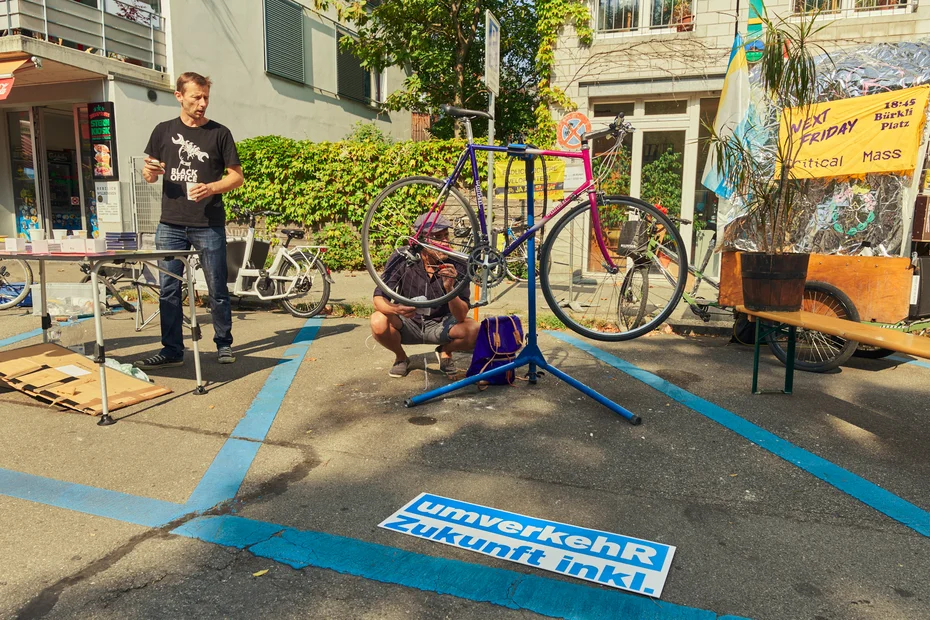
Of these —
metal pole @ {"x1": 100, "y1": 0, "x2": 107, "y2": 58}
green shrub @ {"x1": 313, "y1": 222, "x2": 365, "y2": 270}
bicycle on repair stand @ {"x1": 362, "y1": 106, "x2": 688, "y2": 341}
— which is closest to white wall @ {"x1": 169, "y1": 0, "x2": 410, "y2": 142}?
metal pole @ {"x1": 100, "y1": 0, "x2": 107, "y2": 58}

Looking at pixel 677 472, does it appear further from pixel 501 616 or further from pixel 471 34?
pixel 471 34

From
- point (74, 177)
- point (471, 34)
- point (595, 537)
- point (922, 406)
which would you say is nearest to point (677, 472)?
point (595, 537)

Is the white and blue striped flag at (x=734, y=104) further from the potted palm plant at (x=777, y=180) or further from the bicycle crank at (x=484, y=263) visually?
the bicycle crank at (x=484, y=263)

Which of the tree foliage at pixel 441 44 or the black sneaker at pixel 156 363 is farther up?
the tree foliage at pixel 441 44

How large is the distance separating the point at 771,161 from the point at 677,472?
4.31 metres

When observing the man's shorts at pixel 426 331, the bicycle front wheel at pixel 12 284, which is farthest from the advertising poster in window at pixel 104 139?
the man's shorts at pixel 426 331

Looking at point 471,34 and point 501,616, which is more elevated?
point 471,34

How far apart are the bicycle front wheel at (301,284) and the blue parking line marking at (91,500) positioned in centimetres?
475

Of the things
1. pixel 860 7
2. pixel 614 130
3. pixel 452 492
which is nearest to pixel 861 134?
pixel 614 130

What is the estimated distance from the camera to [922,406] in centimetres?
438

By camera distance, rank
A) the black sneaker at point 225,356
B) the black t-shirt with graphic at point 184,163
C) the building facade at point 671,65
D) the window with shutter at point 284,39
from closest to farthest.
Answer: the black t-shirt with graphic at point 184,163
the black sneaker at point 225,356
the building facade at point 671,65
the window with shutter at point 284,39

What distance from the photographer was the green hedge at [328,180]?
11555 millimetres

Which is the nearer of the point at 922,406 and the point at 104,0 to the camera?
the point at 922,406

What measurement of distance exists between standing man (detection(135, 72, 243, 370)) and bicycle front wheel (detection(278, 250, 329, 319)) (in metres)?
2.57
